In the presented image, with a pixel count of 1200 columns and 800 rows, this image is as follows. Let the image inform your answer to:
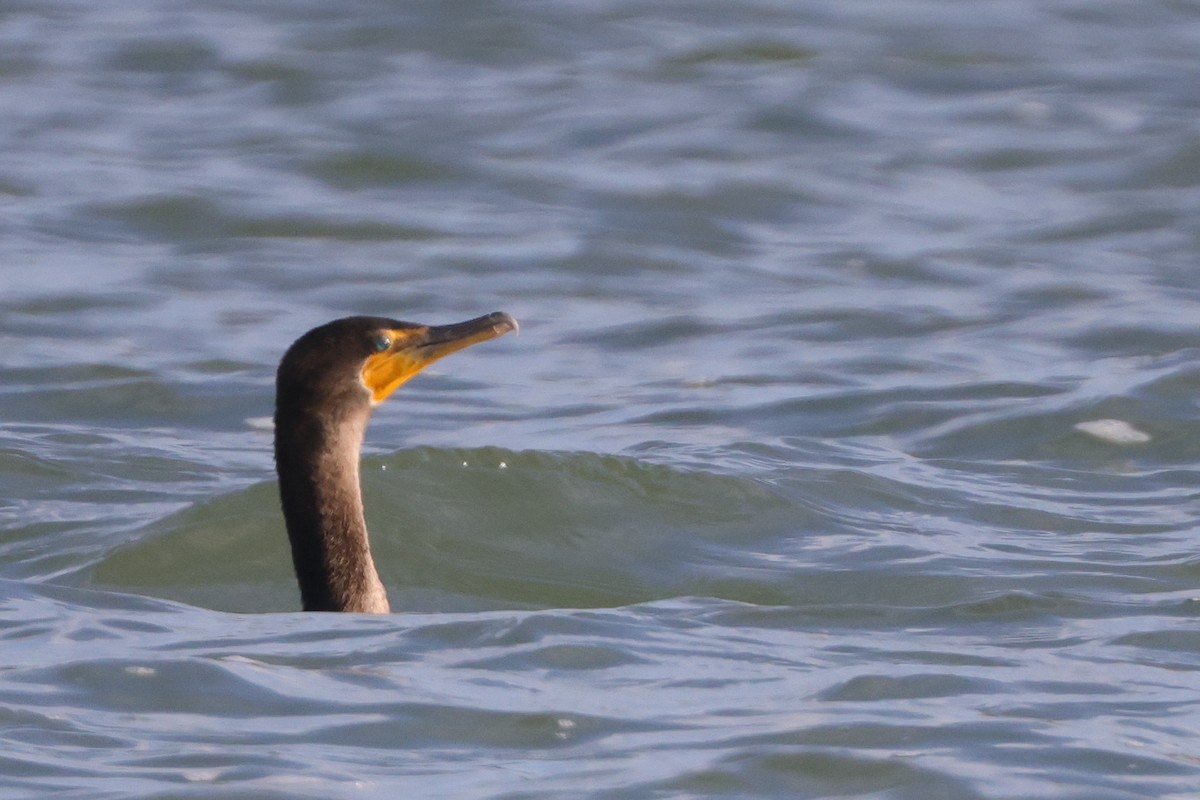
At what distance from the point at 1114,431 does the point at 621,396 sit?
2.26 metres

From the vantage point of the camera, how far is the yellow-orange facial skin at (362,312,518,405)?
25.7 ft

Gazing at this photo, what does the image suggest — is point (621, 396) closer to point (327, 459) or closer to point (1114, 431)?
point (1114, 431)

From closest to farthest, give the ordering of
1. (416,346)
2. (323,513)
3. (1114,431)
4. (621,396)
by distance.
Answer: (323,513), (416,346), (1114,431), (621,396)

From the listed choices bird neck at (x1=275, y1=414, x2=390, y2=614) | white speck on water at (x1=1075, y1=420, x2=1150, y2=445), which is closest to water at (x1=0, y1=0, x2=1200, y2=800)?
white speck on water at (x1=1075, y1=420, x2=1150, y2=445)

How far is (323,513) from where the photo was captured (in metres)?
7.62

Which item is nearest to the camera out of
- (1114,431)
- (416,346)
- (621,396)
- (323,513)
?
(323,513)

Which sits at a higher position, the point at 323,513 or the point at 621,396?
the point at 323,513

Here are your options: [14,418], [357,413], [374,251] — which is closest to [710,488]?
[357,413]

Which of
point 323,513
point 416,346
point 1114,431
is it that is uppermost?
point 416,346

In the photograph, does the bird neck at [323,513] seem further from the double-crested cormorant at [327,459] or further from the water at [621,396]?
the water at [621,396]

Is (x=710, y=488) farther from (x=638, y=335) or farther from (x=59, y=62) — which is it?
(x=59, y=62)

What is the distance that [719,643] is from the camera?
7.05 m

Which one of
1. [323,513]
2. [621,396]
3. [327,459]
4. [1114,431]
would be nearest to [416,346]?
[327,459]

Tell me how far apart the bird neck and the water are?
223 mm
